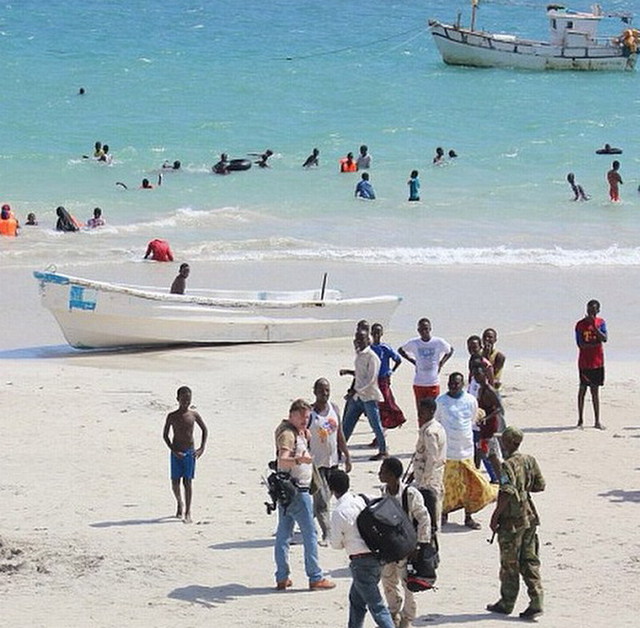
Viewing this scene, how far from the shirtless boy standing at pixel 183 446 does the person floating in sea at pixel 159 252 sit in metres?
14.0

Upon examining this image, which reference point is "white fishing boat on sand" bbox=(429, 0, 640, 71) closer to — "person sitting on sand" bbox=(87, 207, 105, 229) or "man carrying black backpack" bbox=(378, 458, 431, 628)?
"person sitting on sand" bbox=(87, 207, 105, 229)

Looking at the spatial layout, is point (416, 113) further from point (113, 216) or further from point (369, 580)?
point (369, 580)

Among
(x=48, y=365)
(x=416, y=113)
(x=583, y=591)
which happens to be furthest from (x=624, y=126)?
(x=583, y=591)

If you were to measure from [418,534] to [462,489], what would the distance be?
8.46ft

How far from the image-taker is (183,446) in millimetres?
12250

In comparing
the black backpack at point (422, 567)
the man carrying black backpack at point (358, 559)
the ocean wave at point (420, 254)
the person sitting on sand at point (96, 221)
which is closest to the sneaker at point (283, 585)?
the black backpack at point (422, 567)

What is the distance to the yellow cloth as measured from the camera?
1204 cm

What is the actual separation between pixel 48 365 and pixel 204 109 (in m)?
29.0

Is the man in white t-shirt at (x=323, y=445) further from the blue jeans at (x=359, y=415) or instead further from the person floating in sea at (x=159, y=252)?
the person floating in sea at (x=159, y=252)

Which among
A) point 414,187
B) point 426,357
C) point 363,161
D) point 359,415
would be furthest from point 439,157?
point 359,415

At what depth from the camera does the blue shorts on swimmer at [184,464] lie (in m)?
12.2

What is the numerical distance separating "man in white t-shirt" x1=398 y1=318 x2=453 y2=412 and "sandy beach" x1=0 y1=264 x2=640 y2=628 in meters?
0.69

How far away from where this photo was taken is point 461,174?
3794cm

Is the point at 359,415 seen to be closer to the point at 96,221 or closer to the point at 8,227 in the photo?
the point at 8,227
